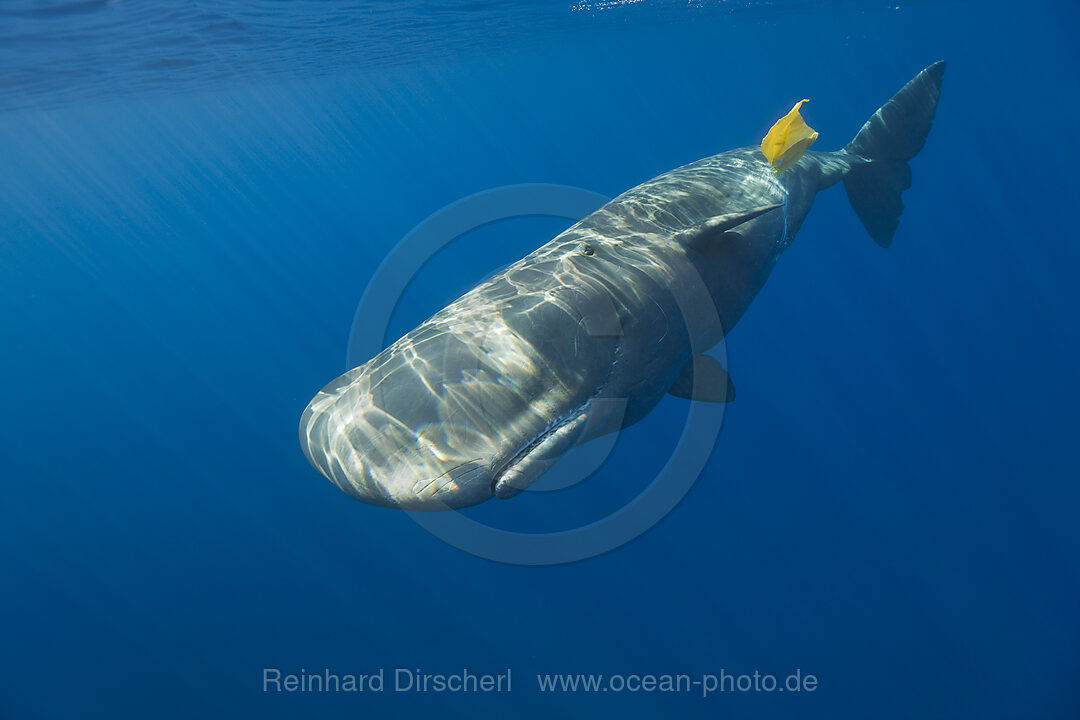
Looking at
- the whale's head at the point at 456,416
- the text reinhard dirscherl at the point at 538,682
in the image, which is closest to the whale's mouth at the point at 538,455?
the whale's head at the point at 456,416

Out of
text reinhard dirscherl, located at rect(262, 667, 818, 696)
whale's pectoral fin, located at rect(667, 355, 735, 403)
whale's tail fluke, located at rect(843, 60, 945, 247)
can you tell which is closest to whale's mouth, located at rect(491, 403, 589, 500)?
whale's pectoral fin, located at rect(667, 355, 735, 403)

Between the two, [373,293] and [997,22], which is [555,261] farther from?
[997,22]

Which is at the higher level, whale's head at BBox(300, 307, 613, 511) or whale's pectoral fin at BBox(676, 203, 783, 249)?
whale's pectoral fin at BBox(676, 203, 783, 249)

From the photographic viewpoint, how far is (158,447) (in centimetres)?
2262

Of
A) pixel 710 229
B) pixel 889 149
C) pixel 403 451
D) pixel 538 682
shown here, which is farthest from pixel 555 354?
pixel 538 682

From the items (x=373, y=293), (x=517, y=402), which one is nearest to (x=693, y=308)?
(x=517, y=402)

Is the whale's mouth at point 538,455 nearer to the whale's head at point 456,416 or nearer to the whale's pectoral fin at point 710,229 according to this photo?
the whale's head at point 456,416

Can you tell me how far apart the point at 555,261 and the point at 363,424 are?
225 centimetres

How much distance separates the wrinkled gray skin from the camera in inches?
126

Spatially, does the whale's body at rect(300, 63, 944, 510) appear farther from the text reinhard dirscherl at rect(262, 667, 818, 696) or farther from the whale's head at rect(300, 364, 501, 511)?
the text reinhard dirscherl at rect(262, 667, 818, 696)

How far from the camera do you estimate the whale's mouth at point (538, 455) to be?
318cm

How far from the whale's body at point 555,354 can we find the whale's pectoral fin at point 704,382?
18mm

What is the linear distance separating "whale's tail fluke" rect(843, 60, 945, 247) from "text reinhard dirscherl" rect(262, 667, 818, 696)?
34.5ft

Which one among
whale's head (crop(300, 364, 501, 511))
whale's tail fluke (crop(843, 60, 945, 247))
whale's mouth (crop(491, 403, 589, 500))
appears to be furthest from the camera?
whale's tail fluke (crop(843, 60, 945, 247))
